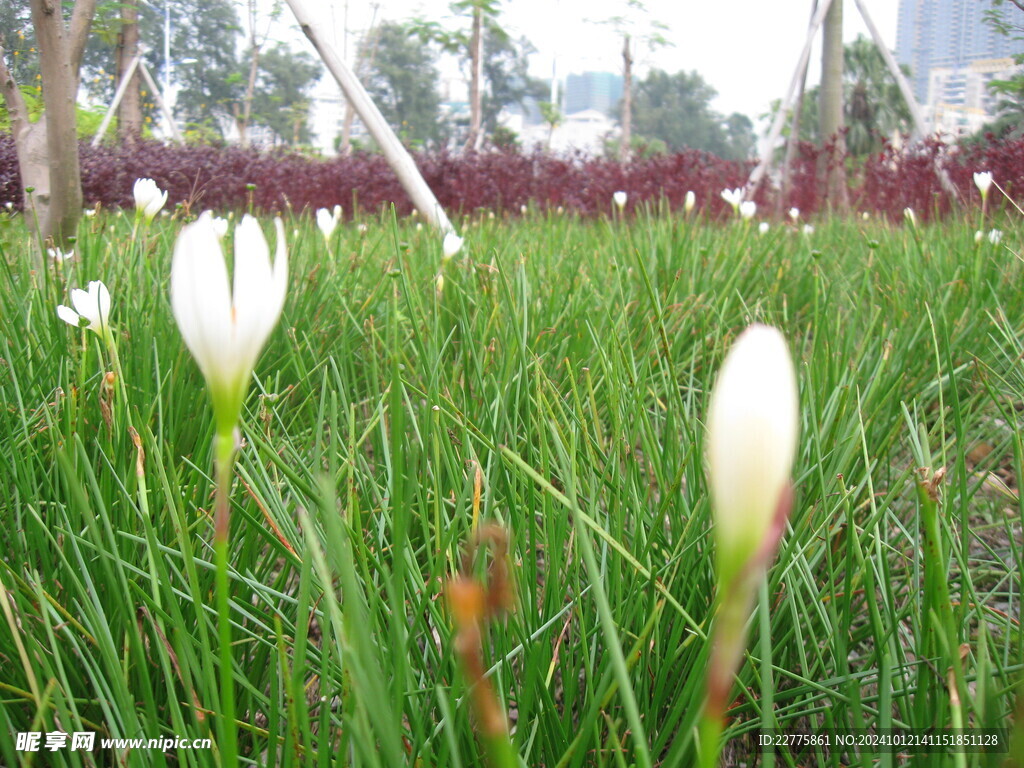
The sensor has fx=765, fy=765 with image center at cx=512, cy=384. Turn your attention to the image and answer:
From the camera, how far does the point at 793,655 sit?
3.06ft

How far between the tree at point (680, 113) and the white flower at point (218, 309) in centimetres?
4659

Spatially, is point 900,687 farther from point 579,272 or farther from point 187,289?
point 579,272

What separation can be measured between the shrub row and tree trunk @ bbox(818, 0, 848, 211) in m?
0.19

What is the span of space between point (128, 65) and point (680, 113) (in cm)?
4564

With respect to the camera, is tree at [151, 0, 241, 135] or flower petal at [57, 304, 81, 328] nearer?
flower petal at [57, 304, 81, 328]

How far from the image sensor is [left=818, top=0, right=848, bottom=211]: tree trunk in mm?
6832

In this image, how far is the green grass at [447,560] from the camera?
627 millimetres

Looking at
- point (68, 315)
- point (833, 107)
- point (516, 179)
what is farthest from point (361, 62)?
point (68, 315)

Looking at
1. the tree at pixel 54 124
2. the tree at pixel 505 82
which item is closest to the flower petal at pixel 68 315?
the tree at pixel 54 124

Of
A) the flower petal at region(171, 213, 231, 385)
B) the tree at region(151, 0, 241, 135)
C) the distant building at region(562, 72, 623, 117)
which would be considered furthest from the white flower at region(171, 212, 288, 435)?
the distant building at region(562, 72, 623, 117)

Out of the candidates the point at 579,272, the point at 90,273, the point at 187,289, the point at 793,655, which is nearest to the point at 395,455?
the point at 187,289

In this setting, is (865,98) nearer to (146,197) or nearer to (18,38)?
(18,38)

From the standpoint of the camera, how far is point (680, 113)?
45.7 m

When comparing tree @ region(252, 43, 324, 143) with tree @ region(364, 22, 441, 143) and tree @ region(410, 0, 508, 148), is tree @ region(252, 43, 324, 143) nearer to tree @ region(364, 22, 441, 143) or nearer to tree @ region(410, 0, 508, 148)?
tree @ region(410, 0, 508, 148)
